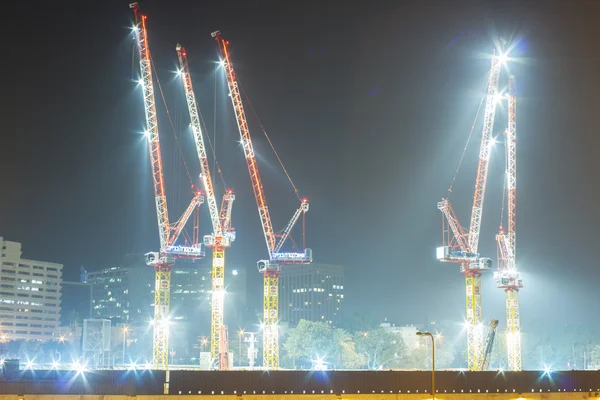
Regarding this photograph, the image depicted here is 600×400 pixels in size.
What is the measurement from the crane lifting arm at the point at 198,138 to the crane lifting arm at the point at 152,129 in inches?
295

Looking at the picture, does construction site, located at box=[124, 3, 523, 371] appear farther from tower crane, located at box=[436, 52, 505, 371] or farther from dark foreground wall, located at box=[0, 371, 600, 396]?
dark foreground wall, located at box=[0, 371, 600, 396]

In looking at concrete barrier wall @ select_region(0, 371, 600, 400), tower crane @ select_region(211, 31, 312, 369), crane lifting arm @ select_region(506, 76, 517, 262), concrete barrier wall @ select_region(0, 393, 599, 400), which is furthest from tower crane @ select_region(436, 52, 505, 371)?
concrete barrier wall @ select_region(0, 393, 599, 400)

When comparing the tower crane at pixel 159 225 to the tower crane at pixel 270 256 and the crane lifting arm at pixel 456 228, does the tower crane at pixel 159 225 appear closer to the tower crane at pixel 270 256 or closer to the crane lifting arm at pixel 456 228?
the tower crane at pixel 270 256

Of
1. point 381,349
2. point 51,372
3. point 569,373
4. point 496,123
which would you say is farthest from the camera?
point 381,349

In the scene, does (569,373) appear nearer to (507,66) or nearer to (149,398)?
(149,398)

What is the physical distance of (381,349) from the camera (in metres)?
199

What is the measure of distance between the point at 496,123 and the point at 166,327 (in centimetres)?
8714

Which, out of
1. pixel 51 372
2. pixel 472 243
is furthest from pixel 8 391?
pixel 472 243

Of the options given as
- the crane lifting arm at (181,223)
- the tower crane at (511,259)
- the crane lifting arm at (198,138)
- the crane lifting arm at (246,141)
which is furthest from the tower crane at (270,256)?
the tower crane at (511,259)

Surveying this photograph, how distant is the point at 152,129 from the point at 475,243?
70.6 meters

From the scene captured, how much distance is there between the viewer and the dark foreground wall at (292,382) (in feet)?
238

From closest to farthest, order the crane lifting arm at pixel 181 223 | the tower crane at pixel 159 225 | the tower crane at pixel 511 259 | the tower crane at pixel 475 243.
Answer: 1. the tower crane at pixel 159 225
2. the crane lifting arm at pixel 181 223
3. the tower crane at pixel 475 243
4. the tower crane at pixel 511 259

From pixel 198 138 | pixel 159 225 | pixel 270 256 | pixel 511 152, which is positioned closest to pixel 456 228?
pixel 511 152

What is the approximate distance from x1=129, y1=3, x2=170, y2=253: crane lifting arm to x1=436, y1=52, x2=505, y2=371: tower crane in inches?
2194
